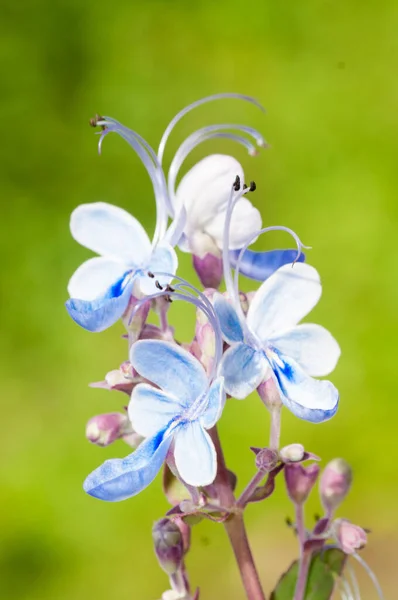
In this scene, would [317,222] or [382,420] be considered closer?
[382,420]

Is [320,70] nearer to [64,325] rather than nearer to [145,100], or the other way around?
[145,100]

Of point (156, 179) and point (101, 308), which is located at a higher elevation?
point (156, 179)

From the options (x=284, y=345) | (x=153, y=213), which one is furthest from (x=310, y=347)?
(x=153, y=213)

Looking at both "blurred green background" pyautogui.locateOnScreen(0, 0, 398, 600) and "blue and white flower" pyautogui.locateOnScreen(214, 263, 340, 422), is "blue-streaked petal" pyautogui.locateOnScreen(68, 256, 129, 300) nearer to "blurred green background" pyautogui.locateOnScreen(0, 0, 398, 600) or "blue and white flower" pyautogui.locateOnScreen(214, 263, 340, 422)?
"blue and white flower" pyautogui.locateOnScreen(214, 263, 340, 422)

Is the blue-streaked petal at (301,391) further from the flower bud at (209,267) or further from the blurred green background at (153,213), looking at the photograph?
the blurred green background at (153,213)

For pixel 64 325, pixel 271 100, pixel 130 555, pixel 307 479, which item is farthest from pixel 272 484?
pixel 271 100

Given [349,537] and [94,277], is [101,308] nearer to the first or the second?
[94,277]
